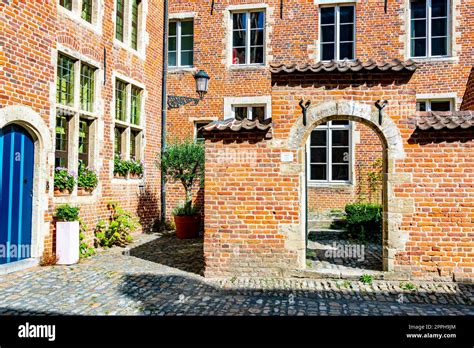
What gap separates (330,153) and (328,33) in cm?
392

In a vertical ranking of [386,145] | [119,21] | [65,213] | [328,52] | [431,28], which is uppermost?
[431,28]

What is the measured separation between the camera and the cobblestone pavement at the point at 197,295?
4590 millimetres

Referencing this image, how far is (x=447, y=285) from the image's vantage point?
5516 millimetres

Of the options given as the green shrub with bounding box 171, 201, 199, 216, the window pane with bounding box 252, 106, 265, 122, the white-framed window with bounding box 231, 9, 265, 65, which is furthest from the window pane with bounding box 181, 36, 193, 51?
the green shrub with bounding box 171, 201, 199, 216

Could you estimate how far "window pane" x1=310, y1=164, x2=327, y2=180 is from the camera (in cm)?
Result: 1140

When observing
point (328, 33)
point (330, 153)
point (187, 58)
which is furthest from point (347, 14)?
point (187, 58)

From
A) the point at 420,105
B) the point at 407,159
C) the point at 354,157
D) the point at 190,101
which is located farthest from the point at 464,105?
the point at 190,101

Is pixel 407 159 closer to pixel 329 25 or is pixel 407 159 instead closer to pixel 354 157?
pixel 354 157

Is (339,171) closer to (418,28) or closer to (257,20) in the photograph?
(418,28)

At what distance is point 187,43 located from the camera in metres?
12.5

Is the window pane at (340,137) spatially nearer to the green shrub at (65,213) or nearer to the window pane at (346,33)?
the window pane at (346,33)
